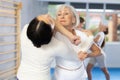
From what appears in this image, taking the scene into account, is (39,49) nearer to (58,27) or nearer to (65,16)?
(58,27)

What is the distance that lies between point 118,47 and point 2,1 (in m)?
4.37

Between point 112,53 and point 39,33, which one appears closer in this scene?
point 39,33

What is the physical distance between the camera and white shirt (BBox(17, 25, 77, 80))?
155 cm

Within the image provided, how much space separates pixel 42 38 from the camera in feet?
4.68

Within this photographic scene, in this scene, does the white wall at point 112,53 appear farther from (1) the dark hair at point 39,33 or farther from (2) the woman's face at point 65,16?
(1) the dark hair at point 39,33

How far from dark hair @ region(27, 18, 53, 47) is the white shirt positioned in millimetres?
85

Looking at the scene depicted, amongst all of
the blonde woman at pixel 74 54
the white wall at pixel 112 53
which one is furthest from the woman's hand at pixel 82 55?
the white wall at pixel 112 53

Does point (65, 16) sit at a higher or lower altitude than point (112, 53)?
higher

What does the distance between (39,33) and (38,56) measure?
0.69 feet

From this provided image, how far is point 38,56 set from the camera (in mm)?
1552

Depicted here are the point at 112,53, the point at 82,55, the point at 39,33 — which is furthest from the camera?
the point at 112,53

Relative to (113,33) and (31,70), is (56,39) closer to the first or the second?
(31,70)

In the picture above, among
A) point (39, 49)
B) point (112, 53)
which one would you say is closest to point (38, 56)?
point (39, 49)

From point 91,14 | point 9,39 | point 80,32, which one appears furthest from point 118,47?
point 80,32
